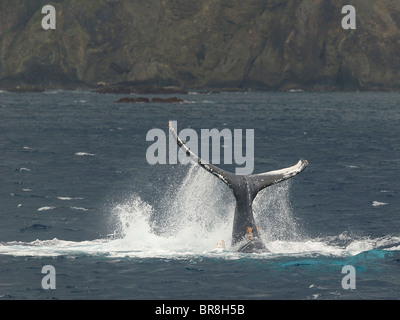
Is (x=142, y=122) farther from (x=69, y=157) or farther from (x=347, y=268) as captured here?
(x=347, y=268)

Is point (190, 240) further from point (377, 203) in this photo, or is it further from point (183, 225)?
point (377, 203)

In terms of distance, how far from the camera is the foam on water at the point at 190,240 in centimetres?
2973

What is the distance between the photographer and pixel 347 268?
2756 cm

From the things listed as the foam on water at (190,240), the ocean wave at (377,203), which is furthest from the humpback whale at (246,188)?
the ocean wave at (377,203)

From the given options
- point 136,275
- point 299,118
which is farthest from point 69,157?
point 299,118

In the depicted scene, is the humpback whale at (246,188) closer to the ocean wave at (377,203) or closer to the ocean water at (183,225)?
the ocean water at (183,225)

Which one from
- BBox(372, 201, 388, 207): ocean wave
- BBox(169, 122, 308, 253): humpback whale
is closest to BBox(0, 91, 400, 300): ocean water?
BBox(372, 201, 388, 207): ocean wave

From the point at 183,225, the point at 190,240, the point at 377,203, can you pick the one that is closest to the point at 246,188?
the point at 190,240

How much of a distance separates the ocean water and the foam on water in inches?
3.0

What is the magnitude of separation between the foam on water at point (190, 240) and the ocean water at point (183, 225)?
77mm

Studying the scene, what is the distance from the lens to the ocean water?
26.0 meters
